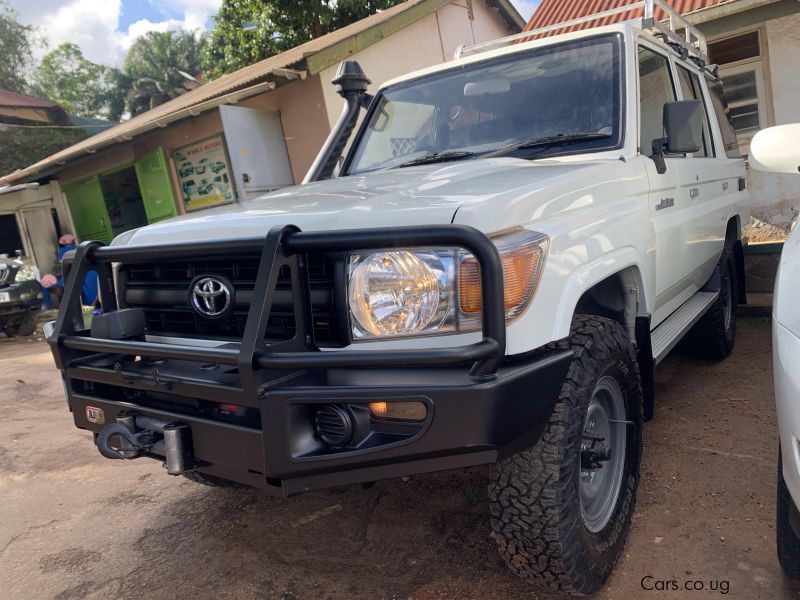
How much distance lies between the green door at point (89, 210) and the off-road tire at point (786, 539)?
12145 millimetres

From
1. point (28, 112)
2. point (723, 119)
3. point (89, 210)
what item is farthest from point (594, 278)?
point (28, 112)

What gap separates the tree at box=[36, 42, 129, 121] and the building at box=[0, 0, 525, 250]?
1118 inches

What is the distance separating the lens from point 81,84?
38.8 metres

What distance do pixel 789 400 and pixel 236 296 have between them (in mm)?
1600

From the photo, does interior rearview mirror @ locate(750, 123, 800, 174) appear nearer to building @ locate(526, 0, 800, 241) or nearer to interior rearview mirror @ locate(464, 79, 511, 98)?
interior rearview mirror @ locate(464, 79, 511, 98)

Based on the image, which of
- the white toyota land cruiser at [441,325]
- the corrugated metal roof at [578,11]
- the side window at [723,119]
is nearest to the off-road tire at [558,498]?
the white toyota land cruiser at [441,325]

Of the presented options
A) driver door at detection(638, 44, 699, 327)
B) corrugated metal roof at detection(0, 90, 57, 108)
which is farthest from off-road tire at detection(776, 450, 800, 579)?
corrugated metal roof at detection(0, 90, 57, 108)

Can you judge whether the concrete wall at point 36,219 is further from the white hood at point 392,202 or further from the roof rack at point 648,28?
the white hood at point 392,202

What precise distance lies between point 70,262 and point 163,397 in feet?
2.38

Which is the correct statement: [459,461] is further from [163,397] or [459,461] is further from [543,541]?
[163,397]

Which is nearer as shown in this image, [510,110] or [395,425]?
[395,425]

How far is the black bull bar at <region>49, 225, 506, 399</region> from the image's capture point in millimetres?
1565

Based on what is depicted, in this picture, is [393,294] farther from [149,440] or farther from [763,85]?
[763,85]

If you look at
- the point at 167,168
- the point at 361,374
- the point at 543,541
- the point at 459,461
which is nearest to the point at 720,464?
the point at 543,541
